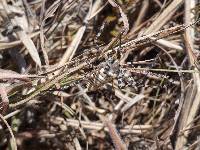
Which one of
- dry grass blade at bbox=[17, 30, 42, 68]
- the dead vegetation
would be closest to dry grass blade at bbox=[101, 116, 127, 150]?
the dead vegetation

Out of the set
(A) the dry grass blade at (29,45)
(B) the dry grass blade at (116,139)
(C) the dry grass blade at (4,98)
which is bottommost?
(B) the dry grass blade at (116,139)

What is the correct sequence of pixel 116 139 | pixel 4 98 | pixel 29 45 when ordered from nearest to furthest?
pixel 4 98 → pixel 116 139 → pixel 29 45

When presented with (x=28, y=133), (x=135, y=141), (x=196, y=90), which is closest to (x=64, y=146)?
(x=28, y=133)

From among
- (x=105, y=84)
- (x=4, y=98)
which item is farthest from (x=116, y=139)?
(x=4, y=98)

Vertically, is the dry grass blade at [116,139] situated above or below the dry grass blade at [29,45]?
below

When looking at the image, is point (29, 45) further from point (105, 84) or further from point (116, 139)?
point (116, 139)

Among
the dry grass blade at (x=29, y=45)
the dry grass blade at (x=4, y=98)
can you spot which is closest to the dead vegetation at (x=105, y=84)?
the dry grass blade at (x=29, y=45)

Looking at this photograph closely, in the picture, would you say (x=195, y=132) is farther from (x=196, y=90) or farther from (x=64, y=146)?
(x=64, y=146)

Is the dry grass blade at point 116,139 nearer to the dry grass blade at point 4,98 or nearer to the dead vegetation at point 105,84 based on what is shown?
the dead vegetation at point 105,84
